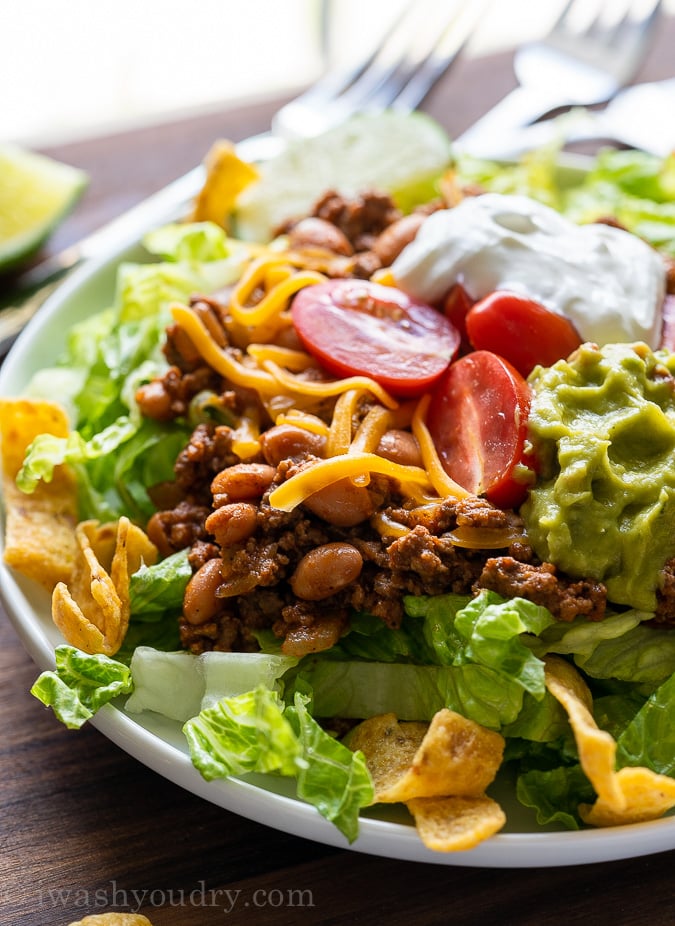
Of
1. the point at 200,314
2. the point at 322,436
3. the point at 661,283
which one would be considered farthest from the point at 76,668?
the point at 661,283

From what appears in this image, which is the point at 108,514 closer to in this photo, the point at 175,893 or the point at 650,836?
the point at 175,893

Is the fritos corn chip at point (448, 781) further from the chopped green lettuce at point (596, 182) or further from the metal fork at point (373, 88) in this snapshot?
the metal fork at point (373, 88)

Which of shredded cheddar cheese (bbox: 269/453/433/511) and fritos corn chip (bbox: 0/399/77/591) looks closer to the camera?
shredded cheddar cheese (bbox: 269/453/433/511)

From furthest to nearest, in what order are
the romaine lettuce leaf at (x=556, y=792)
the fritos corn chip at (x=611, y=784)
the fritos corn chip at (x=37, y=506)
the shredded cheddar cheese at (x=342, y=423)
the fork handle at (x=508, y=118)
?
the fork handle at (x=508, y=118)
the fritos corn chip at (x=37, y=506)
the shredded cheddar cheese at (x=342, y=423)
the romaine lettuce leaf at (x=556, y=792)
the fritos corn chip at (x=611, y=784)

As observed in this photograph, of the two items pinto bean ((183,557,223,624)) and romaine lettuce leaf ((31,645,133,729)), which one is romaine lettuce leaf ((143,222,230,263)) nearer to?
pinto bean ((183,557,223,624))

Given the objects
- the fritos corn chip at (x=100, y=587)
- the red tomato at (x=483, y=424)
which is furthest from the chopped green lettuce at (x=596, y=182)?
the fritos corn chip at (x=100, y=587)

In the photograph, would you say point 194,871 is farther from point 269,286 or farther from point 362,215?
point 362,215

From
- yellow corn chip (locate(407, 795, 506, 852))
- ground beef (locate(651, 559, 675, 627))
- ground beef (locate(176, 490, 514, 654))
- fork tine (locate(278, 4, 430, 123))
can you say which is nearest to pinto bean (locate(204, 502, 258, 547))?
ground beef (locate(176, 490, 514, 654))
